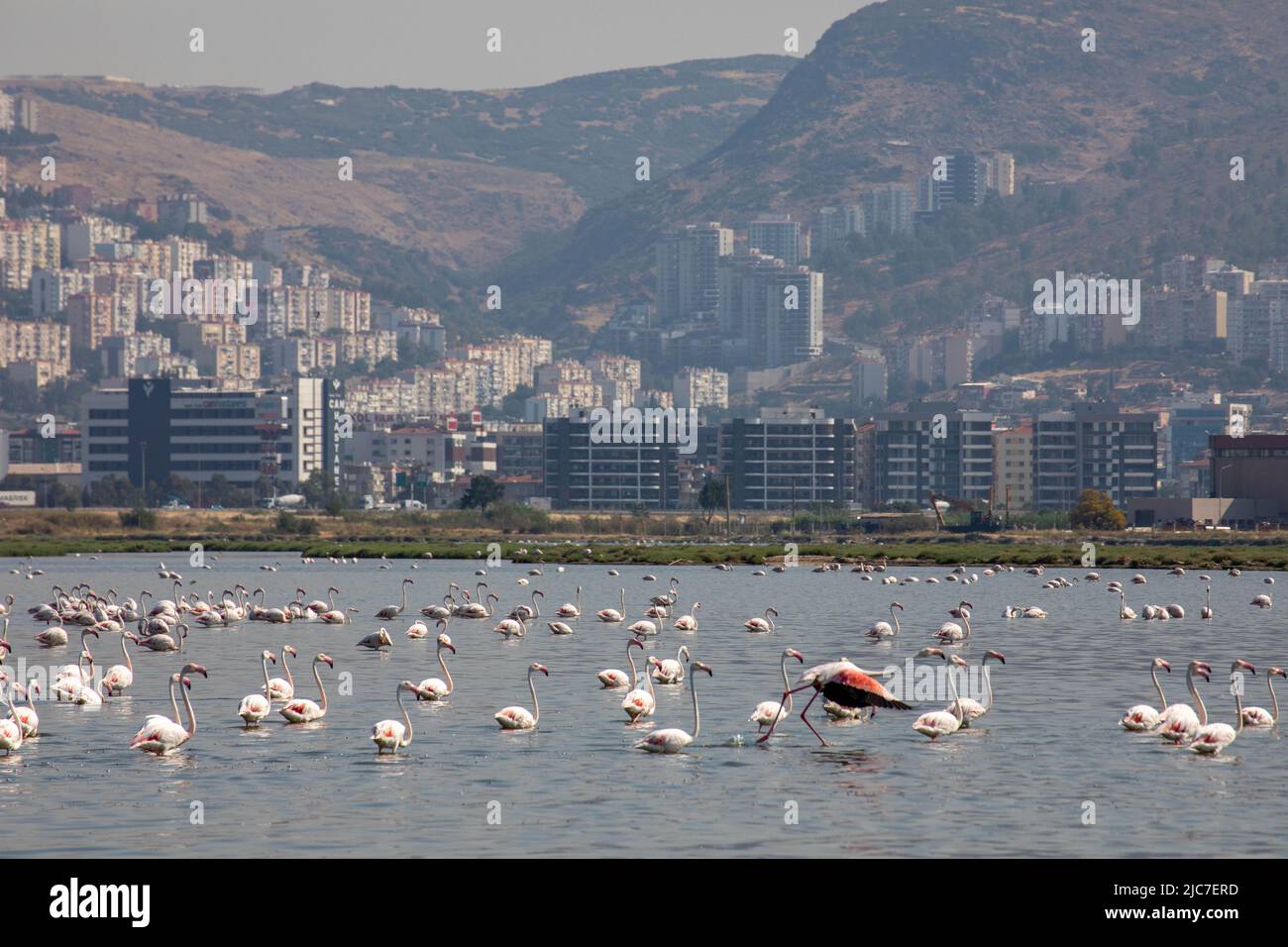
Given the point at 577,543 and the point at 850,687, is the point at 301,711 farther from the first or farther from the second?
the point at 577,543

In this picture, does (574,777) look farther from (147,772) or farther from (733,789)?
(147,772)

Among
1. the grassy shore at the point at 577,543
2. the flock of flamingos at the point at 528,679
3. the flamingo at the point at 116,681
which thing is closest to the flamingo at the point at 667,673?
the flock of flamingos at the point at 528,679

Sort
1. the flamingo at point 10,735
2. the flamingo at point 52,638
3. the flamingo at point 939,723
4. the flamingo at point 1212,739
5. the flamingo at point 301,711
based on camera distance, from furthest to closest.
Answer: the flamingo at point 52,638 < the flamingo at point 301,711 < the flamingo at point 939,723 < the flamingo at point 10,735 < the flamingo at point 1212,739

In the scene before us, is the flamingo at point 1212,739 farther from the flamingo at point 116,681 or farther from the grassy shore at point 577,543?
the grassy shore at point 577,543

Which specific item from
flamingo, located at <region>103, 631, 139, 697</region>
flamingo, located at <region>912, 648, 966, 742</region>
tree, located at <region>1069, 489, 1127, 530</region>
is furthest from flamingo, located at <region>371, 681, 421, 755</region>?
tree, located at <region>1069, 489, 1127, 530</region>

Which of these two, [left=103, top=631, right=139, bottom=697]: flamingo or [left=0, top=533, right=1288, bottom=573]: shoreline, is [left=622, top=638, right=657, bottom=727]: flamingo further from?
[left=0, top=533, right=1288, bottom=573]: shoreline
